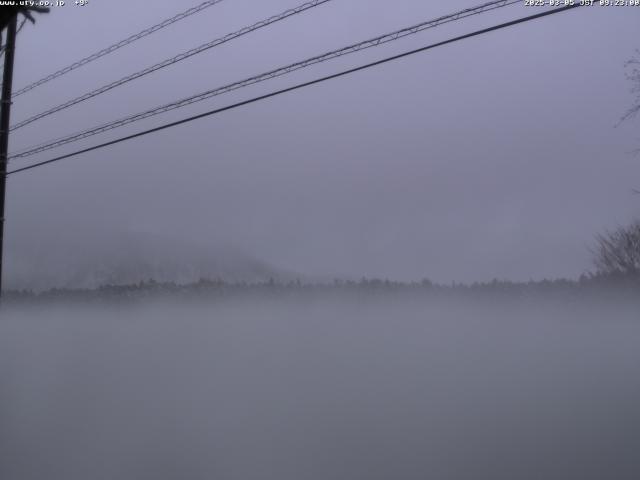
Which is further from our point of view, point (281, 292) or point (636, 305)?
point (281, 292)

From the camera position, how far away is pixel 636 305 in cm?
1370

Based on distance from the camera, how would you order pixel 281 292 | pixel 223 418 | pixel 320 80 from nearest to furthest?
pixel 320 80, pixel 223 418, pixel 281 292

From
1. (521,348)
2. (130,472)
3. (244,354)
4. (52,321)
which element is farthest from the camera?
(52,321)

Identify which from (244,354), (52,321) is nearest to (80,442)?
(244,354)

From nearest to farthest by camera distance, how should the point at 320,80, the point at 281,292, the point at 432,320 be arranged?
1. the point at 320,80
2. the point at 432,320
3. the point at 281,292

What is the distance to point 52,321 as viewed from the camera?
49.8ft

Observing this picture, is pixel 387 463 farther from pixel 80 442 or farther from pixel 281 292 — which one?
pixel 281 292

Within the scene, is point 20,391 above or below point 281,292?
below

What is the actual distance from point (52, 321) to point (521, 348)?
50.5ft

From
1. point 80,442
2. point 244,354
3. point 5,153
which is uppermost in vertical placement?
point 5,153

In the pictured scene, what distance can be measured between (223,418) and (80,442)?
2856 mm

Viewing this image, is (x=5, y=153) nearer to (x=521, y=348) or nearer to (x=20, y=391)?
(x=20, y=391)

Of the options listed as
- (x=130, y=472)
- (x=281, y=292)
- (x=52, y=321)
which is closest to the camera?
(x=130, y=472)

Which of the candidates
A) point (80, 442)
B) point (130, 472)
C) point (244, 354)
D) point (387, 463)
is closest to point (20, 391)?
point (80, 442)
